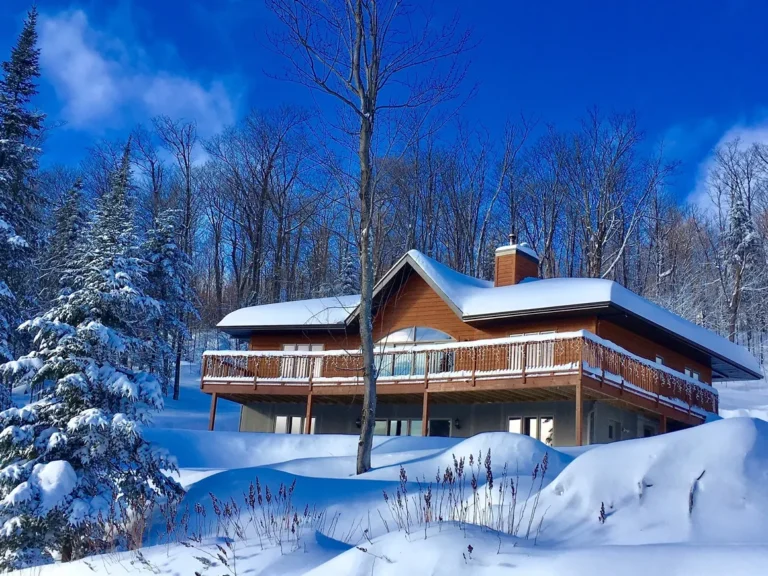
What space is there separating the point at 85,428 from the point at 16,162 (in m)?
11.5

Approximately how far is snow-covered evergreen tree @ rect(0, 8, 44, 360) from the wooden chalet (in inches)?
243

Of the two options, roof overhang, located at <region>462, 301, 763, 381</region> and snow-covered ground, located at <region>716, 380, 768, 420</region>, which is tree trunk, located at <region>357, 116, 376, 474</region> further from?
snow-covered ground, located at <region>716, 380, 768, 420</region>

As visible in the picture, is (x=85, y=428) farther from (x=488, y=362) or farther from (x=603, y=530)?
(x=488, y=362)

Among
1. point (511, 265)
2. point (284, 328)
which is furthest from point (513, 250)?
point (284, 328)

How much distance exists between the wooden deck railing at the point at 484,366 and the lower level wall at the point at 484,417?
1.27 m

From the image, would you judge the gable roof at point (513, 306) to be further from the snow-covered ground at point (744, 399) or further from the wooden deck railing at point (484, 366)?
the snow-covered ground at point (744, 399)

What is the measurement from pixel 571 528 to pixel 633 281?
4079cm

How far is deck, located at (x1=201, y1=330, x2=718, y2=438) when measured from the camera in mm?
17797

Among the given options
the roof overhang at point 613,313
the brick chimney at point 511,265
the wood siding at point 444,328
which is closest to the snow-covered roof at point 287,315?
the wood siding at point 444,328

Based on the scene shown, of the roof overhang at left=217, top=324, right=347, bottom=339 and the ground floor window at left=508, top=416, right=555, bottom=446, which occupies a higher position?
the roof overhang at left=217, top=324, right=347, bottom=339

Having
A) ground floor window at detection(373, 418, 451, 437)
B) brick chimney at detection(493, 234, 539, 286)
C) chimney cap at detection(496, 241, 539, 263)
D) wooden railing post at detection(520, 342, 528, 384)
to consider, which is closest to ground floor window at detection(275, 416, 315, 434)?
ground floor window at detection(373, 418, 451, 437)

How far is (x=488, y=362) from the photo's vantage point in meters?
19.0

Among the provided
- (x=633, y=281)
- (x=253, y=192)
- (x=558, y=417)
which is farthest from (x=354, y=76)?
(x=633, y=281)

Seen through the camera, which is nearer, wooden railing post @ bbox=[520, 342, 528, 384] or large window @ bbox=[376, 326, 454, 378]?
wooden railing post @ bbox=[520, 342, 528, 384]
